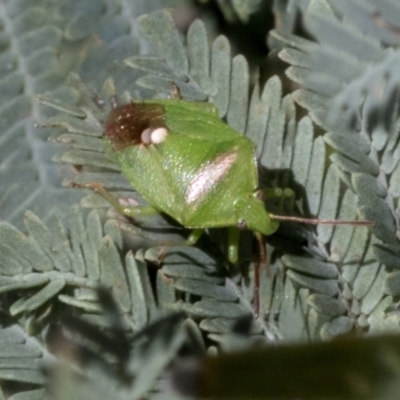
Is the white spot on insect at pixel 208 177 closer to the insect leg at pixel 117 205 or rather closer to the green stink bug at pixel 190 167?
the green stink bug at pixel 190 167

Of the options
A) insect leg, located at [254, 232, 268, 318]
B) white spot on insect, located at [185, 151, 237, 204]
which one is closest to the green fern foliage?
insect leg, located at [254, 232, 268, 318]

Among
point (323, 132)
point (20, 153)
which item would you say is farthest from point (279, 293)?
point (20, 153)

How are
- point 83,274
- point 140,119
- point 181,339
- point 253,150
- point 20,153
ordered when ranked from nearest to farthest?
1. point 181,339
2. point 83,274
3. point 253,150
4. point 140,119
5. point 20,153

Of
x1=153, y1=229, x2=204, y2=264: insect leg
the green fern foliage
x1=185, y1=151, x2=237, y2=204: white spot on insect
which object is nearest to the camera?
the green fern foliage

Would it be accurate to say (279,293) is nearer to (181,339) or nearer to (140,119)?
(181,339)

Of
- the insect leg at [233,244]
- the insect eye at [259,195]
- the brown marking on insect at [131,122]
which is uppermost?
the brown marking on insect at [131,122]

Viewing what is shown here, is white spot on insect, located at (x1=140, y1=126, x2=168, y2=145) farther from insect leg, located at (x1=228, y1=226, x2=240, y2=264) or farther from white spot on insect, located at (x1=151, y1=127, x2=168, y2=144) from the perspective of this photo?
insect leg, located at (x1=228, y1=226, x2=240, y2=264)

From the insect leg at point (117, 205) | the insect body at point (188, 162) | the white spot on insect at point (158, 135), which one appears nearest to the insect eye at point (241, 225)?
the insect body at point (188, 162)
